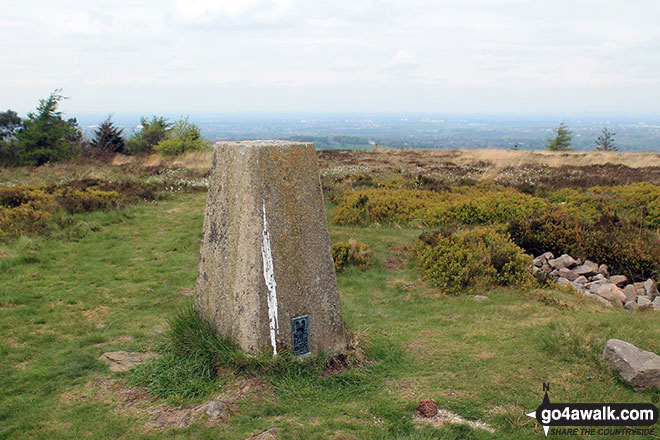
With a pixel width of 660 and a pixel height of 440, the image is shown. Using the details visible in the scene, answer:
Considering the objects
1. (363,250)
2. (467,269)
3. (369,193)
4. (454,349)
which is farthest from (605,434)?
(369,193)

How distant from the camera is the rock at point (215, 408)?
359 cm

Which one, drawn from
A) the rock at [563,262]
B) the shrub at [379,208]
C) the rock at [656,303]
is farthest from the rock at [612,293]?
the shrub at [379,208]

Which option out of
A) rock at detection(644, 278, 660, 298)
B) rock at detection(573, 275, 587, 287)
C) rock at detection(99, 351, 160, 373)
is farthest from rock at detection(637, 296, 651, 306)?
rock at detection(99, 351, 160, 373)

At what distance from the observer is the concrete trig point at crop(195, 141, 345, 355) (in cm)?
402

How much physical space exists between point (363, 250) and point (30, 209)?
8.69 metres

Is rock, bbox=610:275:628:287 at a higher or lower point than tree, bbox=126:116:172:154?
lower

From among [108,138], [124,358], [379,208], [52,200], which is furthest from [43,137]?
[124,358]

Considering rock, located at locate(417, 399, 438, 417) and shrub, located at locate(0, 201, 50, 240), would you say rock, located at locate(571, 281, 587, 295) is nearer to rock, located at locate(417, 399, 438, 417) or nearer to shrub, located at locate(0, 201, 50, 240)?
rock, located at locate(417, 399, 438, 417)

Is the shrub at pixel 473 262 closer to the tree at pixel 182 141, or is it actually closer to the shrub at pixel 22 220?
the shrub at pixel 22 220

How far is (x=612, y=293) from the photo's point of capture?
7250mm

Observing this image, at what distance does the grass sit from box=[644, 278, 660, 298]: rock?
1.39 metres

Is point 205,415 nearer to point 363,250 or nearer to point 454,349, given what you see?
point 454,349

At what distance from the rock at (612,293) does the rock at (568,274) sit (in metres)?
0.77

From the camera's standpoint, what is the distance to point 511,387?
403 centimetres
